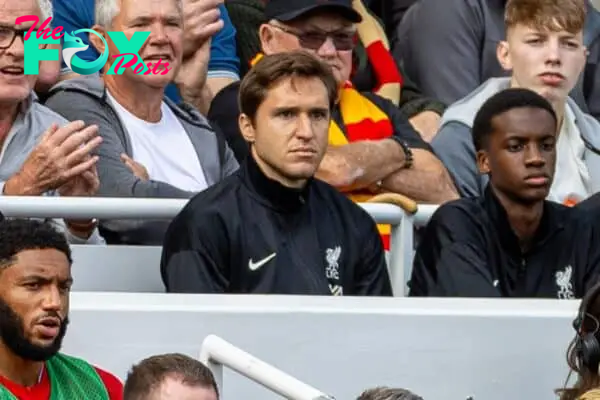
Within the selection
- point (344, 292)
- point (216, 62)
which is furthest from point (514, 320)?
point (216, 62)

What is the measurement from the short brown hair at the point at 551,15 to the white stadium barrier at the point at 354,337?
181cm

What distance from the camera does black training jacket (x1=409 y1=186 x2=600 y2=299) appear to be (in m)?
5.94

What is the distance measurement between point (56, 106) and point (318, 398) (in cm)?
271

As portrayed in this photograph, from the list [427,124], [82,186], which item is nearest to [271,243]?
[82,186]

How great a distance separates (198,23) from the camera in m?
7.35

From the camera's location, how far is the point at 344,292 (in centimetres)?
591

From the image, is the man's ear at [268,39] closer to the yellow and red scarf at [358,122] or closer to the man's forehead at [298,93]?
the yellow and red scarf at [358,122]

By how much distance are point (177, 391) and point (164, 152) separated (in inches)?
92.1

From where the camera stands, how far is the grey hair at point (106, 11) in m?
6.70

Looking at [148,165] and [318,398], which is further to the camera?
[148,165]

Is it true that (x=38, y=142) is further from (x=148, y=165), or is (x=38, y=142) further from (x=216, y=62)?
(x=216, y=62)

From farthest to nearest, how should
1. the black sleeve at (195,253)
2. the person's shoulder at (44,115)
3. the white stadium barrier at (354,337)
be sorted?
the person's shoulder at (44,115)
the black sleeve at (195,253)
the white stadium barrier at (354,337)

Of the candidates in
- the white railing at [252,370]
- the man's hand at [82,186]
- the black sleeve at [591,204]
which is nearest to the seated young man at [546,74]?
the black sleeve at [591,204]

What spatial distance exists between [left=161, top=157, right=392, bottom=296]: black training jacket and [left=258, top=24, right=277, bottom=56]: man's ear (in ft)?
3.78
